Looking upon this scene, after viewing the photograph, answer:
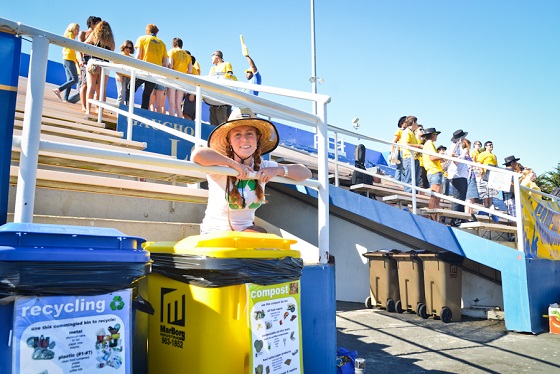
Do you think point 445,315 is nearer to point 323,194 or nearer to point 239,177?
point 323,194

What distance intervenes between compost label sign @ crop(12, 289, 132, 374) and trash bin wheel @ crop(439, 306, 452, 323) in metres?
5.96

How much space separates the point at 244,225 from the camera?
293cm

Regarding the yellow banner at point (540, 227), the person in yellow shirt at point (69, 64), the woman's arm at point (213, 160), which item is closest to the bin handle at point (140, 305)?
the woman's arm at point (213, 160)

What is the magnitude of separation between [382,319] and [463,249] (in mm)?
1606

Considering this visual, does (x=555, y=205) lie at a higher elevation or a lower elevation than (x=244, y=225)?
higher

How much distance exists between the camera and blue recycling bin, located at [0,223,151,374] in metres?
1.54

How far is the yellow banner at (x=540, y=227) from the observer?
21.9ft

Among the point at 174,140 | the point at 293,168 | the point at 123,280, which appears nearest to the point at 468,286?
the point at 174,140

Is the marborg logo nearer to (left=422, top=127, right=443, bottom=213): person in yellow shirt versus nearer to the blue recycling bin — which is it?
the blue recycling bin

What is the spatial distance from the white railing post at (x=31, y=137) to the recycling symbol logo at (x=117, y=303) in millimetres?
582

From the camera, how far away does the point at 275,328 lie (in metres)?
2.25

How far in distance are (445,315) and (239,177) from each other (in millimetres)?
5203

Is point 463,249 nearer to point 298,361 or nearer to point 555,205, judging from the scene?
point 555,205

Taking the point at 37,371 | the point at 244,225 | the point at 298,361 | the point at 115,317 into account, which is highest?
the point at 244,225
